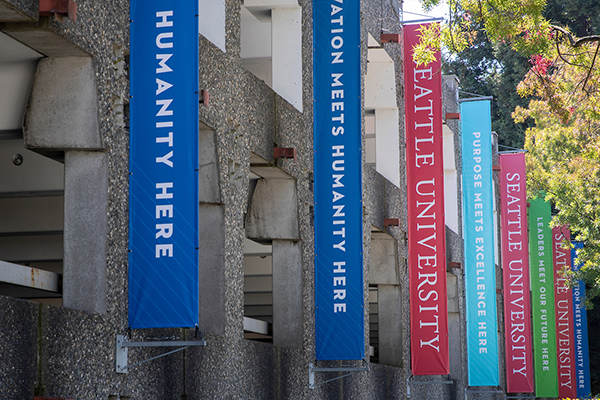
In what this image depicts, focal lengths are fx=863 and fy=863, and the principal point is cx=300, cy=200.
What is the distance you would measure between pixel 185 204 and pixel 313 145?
4.95 metres

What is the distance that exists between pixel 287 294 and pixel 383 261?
16.2 feet

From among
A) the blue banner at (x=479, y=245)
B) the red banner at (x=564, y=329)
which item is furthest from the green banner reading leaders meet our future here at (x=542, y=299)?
the blue banner at (x=479, y=245)

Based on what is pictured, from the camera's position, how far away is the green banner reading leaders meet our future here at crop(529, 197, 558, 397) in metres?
26.2

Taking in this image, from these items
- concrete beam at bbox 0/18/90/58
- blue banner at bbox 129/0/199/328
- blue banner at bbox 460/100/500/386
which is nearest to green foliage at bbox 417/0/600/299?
blue banner at bbox 460/100/500/386

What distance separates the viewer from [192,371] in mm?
7641

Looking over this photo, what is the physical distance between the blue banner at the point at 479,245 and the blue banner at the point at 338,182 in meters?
9.66

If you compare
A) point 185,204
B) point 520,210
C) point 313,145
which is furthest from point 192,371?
point 520,210

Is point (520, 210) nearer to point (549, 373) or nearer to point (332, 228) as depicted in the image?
point (549, 373)

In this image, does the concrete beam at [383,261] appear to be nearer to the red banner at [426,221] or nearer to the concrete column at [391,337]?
the concrete column at [391,337]

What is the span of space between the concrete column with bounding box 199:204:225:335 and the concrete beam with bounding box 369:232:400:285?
22.5ft

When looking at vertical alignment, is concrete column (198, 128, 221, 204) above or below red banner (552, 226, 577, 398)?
above

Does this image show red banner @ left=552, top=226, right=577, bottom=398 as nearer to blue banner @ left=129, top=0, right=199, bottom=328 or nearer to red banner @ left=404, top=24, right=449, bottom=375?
red banner @ left=404, top=24, right=449, bottom=375

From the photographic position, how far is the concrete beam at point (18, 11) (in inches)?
214

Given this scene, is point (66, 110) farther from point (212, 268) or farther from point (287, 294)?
point (287, 294)
